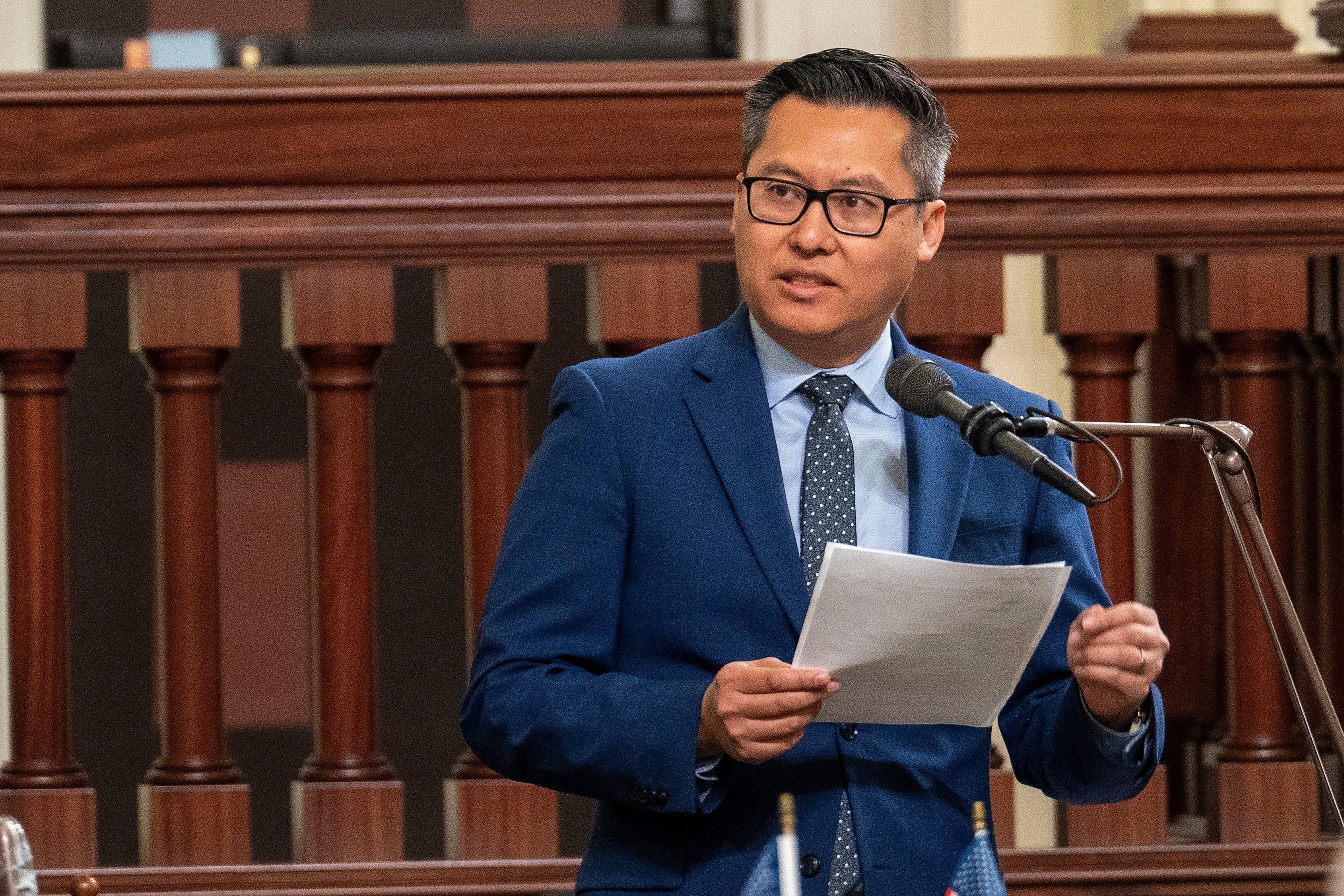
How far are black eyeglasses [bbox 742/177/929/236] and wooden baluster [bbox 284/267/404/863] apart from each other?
25.2 inches

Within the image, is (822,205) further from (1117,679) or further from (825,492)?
(1117,679)

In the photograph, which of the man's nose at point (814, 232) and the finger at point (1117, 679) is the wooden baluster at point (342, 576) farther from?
the finger at point (1117, 679)

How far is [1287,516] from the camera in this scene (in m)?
2.16

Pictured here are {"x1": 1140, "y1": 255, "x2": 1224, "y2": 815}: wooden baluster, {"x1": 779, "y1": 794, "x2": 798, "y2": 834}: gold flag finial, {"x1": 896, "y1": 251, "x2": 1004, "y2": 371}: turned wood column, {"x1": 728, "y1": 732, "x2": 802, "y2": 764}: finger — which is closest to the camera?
{"x1": 779, "y1": 794, "x2": 798, "y2": 834}: gold flag finial

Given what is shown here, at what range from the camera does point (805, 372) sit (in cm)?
168

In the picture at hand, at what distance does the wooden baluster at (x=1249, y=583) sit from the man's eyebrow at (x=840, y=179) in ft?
2.42

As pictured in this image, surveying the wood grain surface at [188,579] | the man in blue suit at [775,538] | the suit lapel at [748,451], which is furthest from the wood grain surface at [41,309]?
the suit lapel at [748,451]

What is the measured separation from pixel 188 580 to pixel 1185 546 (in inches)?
57.0

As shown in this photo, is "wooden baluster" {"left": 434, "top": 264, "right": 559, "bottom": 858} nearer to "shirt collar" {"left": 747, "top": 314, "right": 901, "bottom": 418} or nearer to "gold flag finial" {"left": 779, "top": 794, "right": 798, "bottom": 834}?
"shirt collar" {"left": 747, "top": 314, "right": 901, "bottom": 418}

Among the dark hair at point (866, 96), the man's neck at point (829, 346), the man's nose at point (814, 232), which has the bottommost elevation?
the man's neck at point (829, 346)

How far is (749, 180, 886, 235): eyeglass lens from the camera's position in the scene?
1.60 m

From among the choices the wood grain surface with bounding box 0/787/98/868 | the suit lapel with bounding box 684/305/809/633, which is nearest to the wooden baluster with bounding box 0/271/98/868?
the wood grain surface with bounding box 0/787/98/868

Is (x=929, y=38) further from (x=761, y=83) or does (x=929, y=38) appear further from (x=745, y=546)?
(x=745, y=546)

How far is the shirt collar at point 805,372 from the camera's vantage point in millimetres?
1676
